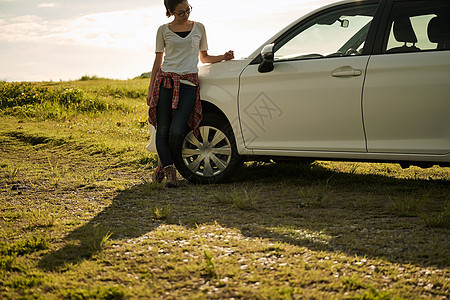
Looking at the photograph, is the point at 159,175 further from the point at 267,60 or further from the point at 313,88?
the point at 313,88

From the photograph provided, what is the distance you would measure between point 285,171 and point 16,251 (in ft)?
12.2

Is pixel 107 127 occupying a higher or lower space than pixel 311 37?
lower

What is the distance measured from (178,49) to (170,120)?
77cm

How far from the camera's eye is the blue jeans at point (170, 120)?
5961mm

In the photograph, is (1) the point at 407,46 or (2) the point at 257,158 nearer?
(1) the point at 407,46

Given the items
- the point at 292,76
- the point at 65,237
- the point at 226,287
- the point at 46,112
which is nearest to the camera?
the point at 226,287

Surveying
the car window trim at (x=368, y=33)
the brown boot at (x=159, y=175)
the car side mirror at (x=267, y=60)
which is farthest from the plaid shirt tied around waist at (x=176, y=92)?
the car side mirror at (x=267, y=60)

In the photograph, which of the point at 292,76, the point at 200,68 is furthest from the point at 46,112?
the point at 292,76

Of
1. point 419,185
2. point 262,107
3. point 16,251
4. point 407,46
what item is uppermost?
point 407,46

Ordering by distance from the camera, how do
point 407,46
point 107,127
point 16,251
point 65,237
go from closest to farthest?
point 16,251 → point 65,237 → point 407,46 → point 107,127

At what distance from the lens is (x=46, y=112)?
42.0 ft

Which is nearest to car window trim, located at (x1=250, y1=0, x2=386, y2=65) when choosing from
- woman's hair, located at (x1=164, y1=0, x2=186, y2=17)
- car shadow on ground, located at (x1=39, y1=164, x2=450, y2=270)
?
woman's hair, located at (x1=164, y1=0, x2=186, y2=17)

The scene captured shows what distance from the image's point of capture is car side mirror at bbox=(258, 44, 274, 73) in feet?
17.8

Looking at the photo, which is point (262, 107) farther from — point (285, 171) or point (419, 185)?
point (419, 185)
